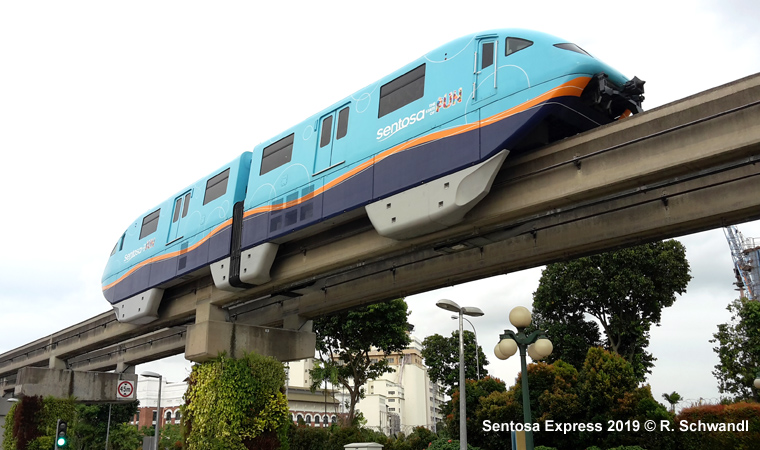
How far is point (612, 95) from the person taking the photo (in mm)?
11297

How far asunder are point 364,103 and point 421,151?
2816 mm

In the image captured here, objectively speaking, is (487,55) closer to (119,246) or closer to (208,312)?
(208,312)

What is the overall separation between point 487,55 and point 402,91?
2339mm

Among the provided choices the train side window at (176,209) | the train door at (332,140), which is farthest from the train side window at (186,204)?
the train door at (332,140)

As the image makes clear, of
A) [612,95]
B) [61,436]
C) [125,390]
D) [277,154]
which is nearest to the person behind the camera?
[612,95]

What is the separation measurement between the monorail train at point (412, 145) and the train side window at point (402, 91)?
1.2 inches

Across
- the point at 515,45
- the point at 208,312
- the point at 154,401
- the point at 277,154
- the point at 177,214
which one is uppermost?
the point at 515,45

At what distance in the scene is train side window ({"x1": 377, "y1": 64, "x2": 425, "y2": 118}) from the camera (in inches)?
523

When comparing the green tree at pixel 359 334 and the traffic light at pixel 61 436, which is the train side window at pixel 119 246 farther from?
the green tree at pixel 359 334

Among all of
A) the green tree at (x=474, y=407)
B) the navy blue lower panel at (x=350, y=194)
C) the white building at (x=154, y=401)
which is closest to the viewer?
the navy blue lower panel at (x=350, y=194)

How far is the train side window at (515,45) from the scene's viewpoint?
11528 mm

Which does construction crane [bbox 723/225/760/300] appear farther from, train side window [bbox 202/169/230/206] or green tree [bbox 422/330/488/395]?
train side window [bbox 202/169/230/206]

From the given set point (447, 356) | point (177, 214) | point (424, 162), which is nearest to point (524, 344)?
point (424, 162)

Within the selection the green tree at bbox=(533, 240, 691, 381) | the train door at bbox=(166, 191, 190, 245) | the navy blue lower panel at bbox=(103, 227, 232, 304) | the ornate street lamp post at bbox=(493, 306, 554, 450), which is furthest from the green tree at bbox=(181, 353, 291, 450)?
the green tree at bbox=(533, 240, 691, 381)
